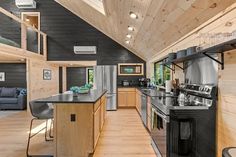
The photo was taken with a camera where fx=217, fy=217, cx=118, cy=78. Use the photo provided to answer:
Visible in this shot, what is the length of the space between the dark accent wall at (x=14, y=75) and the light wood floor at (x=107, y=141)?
3.76 metres

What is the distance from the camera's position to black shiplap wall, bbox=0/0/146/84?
354 inches

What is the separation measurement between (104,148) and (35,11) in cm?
725

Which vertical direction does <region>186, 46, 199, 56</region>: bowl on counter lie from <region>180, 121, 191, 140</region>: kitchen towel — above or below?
above

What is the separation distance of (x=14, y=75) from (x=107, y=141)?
6.82 m

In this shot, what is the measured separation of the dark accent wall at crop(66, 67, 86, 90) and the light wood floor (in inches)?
182

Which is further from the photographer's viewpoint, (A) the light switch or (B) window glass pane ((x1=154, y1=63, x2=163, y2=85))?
(B) window glass pane ((x1=154, y1=63, x2=163, y2=85))

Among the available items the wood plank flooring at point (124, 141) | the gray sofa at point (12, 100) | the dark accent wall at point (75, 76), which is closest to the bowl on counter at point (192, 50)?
the wood plank flooring at point (124, 141)

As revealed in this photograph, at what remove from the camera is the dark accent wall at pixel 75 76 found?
1043 centimetres

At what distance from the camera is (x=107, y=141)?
167 inches

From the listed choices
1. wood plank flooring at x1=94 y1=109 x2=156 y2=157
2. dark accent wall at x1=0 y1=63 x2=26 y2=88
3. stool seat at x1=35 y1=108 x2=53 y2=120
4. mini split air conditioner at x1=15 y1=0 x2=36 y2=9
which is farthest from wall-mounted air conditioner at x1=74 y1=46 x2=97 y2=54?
stool seat at x1=35 y1=108 x2=53 y2=120

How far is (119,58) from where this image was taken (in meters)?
9.17

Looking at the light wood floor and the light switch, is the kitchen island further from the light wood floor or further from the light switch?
the light wood floor

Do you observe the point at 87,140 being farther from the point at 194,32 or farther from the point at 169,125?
the point at 194,32

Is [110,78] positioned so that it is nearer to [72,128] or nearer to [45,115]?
[45,115]
